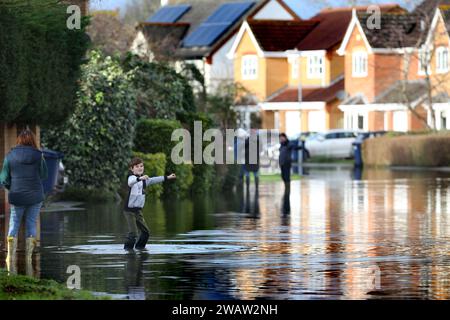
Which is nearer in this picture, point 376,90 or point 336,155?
point 336,155

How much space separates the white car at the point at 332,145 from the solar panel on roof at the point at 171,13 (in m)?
41.2

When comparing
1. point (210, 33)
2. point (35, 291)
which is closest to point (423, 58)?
point (210, 33)

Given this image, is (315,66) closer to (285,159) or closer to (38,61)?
→ (285,159)

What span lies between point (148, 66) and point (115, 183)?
8.51 metres

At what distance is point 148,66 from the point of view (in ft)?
152

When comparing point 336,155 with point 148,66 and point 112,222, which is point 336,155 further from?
point 112,222

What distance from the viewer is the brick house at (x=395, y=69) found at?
8231cm

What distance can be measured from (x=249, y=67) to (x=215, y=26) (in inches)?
401

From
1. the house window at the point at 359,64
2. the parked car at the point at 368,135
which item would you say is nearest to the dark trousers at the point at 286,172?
the parked car at the point at 368,135

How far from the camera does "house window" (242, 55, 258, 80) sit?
338 feet

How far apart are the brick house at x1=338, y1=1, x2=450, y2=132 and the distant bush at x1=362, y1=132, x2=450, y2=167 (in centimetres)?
895

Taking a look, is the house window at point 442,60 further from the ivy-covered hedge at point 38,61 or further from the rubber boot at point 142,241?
the rubber boot at point 142,241
